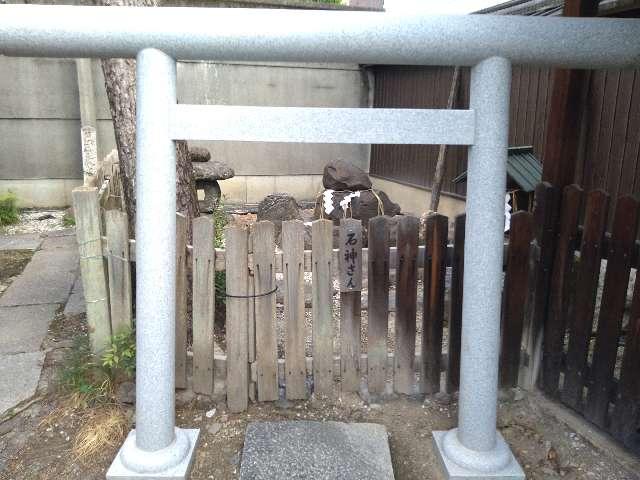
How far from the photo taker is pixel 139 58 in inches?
87.0

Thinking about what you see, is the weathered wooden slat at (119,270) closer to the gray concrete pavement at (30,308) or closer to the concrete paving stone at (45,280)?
the gray concrete pavement at (30,308)

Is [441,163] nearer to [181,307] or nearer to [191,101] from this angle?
[191,101]

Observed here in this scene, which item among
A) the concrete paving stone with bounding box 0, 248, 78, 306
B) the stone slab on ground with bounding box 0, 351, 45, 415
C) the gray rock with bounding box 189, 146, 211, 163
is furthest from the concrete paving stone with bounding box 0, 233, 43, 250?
the stone slab on ground with bounding box 0, 351, 45, 415

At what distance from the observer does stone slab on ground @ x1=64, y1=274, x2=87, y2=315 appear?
4375 mm

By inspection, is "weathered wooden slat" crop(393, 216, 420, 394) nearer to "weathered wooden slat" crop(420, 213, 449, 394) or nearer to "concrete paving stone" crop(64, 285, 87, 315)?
"weathered wooden slat" crop(420, 213, 449, 394)

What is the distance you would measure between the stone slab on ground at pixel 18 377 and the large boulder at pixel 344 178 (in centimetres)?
571

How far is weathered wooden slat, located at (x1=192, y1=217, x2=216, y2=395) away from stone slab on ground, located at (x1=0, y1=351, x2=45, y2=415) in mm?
1086

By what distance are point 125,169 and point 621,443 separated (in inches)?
140

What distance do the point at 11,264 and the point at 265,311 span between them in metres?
4.50

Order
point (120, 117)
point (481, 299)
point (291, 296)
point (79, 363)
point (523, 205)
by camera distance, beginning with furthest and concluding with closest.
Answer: point (523, 205)
point (120, 117)
point (79, 363)
point (291, 296)
point (481, 299)

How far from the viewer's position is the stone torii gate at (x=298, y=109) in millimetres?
2158

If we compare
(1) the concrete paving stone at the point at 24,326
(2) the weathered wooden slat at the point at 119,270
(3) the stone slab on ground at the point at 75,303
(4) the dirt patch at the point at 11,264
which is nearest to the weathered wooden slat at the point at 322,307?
(2) the weathered wooden slat at the point at 119,270

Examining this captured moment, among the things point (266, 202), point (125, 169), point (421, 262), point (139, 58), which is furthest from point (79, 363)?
point (266, 202)

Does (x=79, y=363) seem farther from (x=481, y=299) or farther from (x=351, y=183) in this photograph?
(x=351, y=183)
